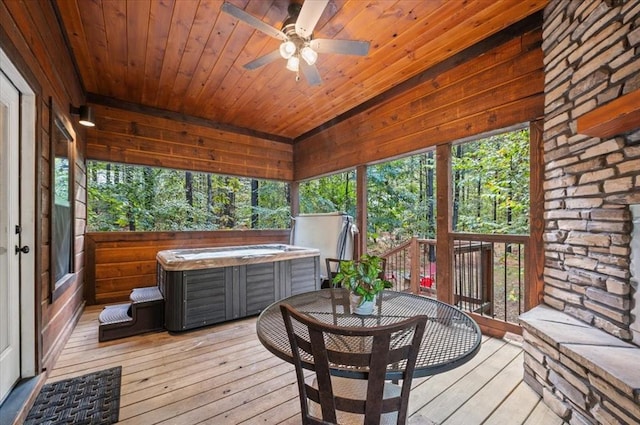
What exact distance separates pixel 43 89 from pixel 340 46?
2261 millimetres

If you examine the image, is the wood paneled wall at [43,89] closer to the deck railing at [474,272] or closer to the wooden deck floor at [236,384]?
the wooden deck floor at [236,384]

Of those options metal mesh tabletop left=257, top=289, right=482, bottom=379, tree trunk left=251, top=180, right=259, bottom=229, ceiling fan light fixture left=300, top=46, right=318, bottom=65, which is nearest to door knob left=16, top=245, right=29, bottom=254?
metal mesh tabletop left=257, top=289, right=482, bottom=379

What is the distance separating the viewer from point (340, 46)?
2146mm

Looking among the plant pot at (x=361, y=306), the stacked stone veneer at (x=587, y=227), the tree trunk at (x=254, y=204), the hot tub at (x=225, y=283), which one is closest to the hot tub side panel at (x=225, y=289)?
the hot tub at (x=225, y=283)

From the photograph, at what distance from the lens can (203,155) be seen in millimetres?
4629

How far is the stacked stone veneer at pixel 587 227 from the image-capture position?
150 cm

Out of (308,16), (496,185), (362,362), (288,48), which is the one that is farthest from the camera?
(496,185)

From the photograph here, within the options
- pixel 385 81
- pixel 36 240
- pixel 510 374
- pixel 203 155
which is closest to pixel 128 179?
pixel 203 155

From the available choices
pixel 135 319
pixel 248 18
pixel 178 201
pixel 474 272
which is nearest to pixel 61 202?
pixel 135 319

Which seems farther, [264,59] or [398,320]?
[264,59]

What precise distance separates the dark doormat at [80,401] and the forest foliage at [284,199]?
13.1ft

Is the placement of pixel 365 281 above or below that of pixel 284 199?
below

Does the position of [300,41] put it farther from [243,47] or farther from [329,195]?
[329,195]

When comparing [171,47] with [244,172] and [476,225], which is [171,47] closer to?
[244,172]
